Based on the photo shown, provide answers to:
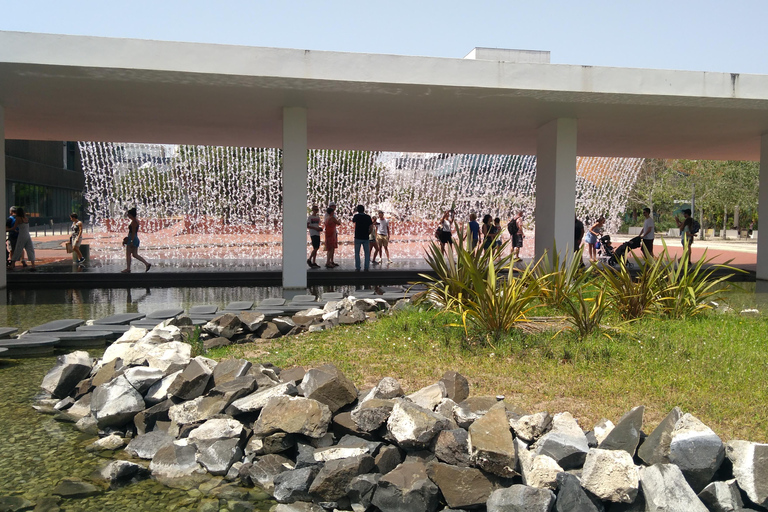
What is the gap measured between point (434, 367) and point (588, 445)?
184 cm

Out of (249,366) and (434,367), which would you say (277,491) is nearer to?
(249,366)

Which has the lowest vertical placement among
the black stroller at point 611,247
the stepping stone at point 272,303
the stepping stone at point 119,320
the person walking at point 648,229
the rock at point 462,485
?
Answer: the rock at point 462,485

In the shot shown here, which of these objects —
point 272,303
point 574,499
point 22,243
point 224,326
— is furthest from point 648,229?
point 22,243

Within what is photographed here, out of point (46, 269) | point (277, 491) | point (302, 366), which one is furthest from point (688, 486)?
point (46, 269)

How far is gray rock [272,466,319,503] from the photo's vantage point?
3789 millimetres

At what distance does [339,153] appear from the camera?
2456 centimetres

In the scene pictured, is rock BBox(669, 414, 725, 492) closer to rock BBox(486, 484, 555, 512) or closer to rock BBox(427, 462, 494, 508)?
rock BBox(486, 484, 555, 512)

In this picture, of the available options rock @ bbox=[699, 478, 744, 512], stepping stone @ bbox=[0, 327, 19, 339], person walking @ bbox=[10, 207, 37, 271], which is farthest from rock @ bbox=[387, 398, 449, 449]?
person walking @ bbox=[10, 207, 37, 271]

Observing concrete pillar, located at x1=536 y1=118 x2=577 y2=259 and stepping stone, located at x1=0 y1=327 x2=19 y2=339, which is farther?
concrete pillar, located at x1=536 y1=118 x2=577 y2=259

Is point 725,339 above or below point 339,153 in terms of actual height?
below

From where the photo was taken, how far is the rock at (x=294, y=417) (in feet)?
13.6

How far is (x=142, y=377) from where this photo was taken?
4.99m

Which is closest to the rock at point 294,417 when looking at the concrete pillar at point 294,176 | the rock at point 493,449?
the rock at point 493,449

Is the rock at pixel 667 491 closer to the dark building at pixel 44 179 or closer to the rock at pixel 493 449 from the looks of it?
the rock at pixel 493 449
